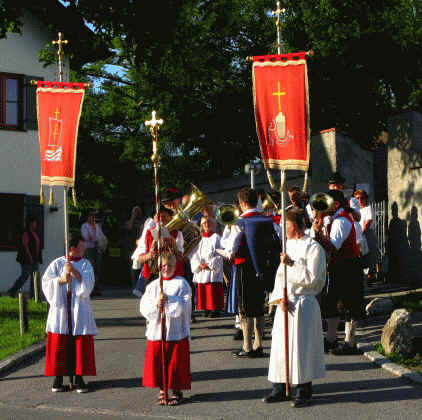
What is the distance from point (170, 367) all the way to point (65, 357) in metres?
1.29

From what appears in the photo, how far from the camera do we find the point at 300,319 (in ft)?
22.7

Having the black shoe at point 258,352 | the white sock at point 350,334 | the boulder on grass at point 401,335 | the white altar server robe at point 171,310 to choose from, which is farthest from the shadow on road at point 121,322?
the white altar server robe at point 171,310

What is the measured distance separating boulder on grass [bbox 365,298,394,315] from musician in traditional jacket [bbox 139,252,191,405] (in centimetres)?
537

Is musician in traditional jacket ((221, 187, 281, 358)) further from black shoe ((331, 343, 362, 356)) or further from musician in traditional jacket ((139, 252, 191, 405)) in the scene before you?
musician in traditional jacket ((139, 252, 191, 405))

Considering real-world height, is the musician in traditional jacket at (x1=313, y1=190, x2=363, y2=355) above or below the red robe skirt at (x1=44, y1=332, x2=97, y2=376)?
above

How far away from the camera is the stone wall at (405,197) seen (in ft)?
49.5

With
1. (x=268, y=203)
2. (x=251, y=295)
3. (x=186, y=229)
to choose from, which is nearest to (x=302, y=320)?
(x=251, y=295)

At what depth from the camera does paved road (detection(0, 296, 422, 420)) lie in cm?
664

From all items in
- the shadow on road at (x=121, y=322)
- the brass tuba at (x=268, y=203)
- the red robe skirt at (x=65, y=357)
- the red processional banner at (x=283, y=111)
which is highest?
the red processional banner at (x=283, y=111)

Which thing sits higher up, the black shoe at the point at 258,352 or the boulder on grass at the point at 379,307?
the boulder on grass at the point at 379,307

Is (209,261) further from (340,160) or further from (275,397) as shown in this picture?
(340,160)

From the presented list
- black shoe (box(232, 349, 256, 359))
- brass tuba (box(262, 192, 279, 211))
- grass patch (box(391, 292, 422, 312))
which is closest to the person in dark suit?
brass tuba (box(262, 192, 279, 211))

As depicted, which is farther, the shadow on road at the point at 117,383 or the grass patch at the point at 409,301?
the grass patch at the point at 409,301

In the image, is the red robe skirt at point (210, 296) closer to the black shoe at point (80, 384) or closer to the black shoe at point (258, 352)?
the black shoe at point (258, 352)
